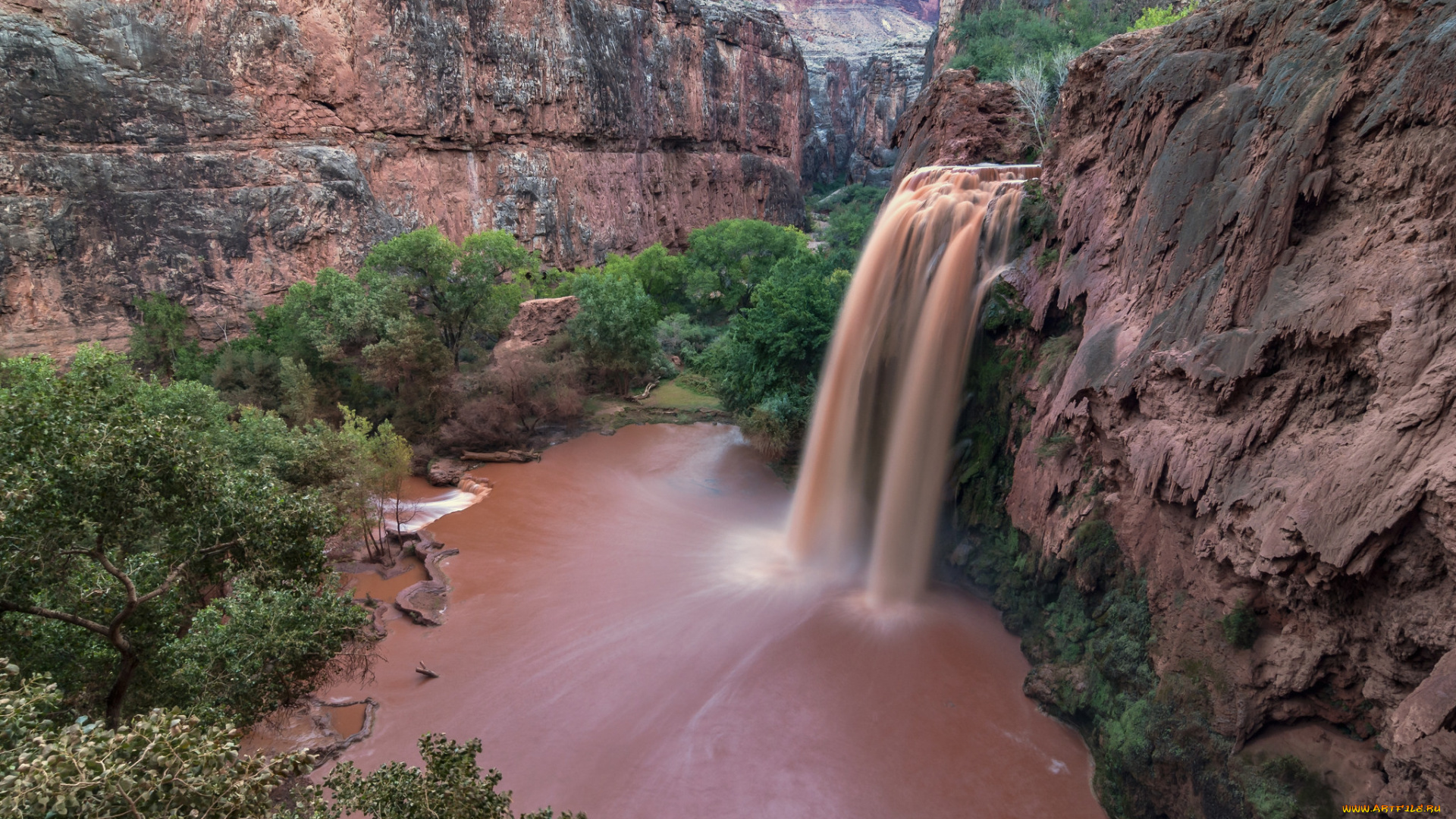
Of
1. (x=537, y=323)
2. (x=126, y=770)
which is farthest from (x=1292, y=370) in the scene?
(x=537, y=323)

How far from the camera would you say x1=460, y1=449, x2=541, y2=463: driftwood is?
24812 mm

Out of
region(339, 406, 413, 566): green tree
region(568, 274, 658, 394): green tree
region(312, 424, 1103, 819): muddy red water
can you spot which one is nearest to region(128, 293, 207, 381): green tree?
region(339, 406, 413, 566): green tree

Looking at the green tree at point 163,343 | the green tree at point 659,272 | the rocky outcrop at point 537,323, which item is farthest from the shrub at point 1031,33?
the green tree at point 163,343

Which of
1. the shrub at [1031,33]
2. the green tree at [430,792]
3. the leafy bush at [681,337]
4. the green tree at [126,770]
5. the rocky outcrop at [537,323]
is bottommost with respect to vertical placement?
the leafy bush at [681,337]

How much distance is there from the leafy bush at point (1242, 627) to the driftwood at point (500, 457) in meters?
20.8

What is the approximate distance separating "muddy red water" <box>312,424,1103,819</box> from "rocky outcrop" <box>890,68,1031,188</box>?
1384cm

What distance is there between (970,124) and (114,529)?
24.0 metres

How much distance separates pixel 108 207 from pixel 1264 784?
120 feet

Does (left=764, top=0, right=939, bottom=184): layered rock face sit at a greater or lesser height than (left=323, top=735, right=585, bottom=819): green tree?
greater

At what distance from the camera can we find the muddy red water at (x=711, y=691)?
1089 cm

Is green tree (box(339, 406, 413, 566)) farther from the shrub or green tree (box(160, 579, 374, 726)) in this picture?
the shrub

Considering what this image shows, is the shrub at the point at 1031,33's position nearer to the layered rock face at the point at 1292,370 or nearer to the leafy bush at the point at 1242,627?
the layered rock face at the point at 1292,370

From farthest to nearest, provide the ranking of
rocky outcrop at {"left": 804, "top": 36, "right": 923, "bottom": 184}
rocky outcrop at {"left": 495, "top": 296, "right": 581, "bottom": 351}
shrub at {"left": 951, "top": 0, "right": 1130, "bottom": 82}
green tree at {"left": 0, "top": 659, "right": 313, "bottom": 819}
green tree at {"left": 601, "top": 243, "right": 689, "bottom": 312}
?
rocky outcrop at {"left": 804, "top": 36, "right": 923, "bottom": 184} → green tree at {"left": 601, "top": 243, "right": 689, "bottom": 312} → shrub at {"left": 951, "top": 0, "right": 1130, "bottom": 82} → rocky outcrop at {"left": 495, "top": 296, "right": 581, "bottom": 351} → green tree at {"left": 0, "top": 659, "right": 313, "bottom": 819}

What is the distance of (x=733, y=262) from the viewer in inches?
1561
